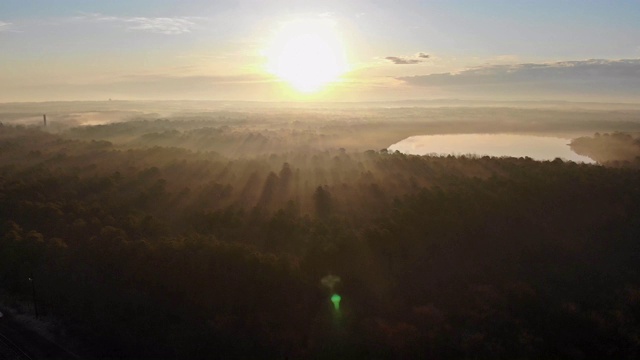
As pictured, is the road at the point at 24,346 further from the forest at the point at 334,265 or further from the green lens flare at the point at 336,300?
the green lens flare at the point at 336,300

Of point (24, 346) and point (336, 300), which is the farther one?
point (336, 300)

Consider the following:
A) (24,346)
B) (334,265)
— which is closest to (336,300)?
(334,265)

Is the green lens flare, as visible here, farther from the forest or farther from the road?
the road

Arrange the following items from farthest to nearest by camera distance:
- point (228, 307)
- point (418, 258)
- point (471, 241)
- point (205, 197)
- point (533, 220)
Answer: point (205, 197) < point (533, 220) < point (471, 241) < point (418, 258) < point (228, 307)

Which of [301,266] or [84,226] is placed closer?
[301,266]

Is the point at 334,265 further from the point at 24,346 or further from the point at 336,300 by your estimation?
the point at 24,346

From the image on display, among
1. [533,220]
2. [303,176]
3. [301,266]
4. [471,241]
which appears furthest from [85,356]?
[303,176]

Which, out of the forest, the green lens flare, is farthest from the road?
the green lens flare

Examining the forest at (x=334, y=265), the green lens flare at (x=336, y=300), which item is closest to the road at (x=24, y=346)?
the forest at (x=334, y=265)

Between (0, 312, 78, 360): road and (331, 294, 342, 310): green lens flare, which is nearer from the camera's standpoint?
(0, 312, 78, 360): road

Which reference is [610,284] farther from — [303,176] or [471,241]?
[303,176]

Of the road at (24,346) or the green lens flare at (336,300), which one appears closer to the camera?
the road at (24,346)
